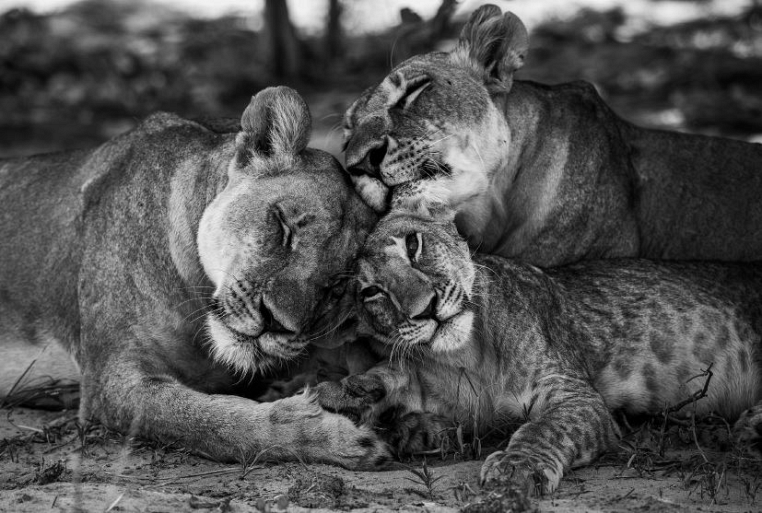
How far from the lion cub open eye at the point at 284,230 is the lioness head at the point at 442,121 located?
1.82ft

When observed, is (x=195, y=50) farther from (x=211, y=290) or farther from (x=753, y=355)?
(x=753, y=355)

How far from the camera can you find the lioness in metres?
4.53

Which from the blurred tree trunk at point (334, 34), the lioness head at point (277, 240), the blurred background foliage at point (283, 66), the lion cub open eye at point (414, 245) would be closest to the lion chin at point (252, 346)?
the lioness head at point (277, 240)

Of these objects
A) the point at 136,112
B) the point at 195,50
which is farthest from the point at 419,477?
the point at 195,50

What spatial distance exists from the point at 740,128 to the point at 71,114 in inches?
251

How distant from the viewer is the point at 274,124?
16.2 feet

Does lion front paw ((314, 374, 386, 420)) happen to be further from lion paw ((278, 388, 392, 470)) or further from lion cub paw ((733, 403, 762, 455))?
lion cub paw ((733, 403, 762, 455))

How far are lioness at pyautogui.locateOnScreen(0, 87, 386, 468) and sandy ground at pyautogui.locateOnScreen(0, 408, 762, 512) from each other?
0.15m

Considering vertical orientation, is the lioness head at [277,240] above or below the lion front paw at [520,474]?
above

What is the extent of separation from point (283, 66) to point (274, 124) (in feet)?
19.6

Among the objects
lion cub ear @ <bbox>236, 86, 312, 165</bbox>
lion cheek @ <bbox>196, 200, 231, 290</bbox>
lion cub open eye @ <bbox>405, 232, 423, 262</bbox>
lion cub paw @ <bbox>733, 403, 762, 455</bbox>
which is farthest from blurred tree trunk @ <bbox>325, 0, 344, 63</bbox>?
lion cub paw @ <bbox>733, 403, 762, 455</bbox>

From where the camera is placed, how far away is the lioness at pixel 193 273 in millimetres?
4527

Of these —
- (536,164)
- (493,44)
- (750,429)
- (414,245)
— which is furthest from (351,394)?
(493,44)

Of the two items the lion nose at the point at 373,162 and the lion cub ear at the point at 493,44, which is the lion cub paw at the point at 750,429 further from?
the lion cub ear at the point at 493,44
